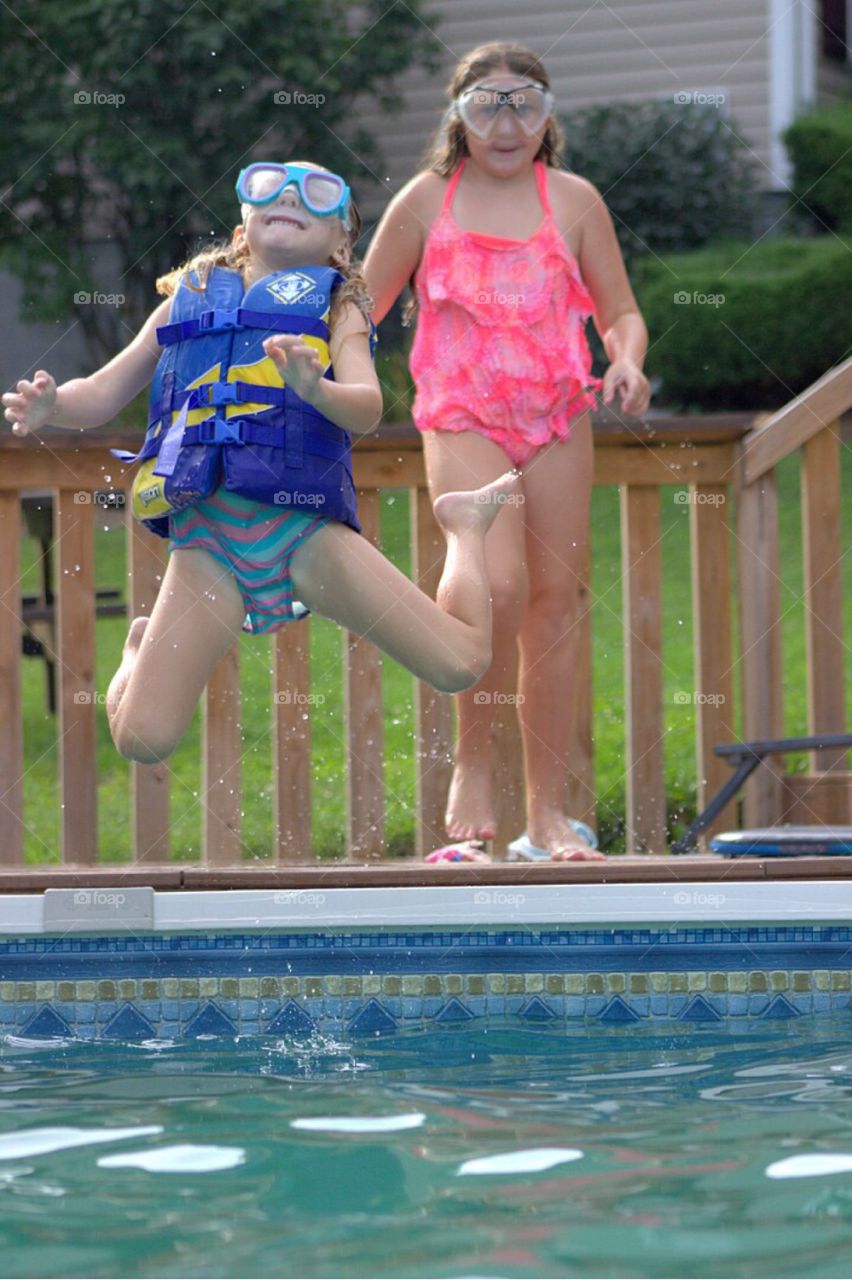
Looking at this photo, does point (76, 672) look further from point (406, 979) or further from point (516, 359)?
point (406, 979)

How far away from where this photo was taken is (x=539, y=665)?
380cm

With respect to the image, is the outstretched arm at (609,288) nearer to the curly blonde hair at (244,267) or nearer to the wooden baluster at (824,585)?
the wooden baluster at (824,585)

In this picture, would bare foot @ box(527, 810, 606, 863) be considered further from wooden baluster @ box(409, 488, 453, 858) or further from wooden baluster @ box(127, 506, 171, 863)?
wooden baluster @ box(127, 506, 171, 863)

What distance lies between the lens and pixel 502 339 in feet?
12.1

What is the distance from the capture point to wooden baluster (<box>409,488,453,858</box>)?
13.6 feet

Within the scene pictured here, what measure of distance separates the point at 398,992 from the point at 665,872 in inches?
22.0

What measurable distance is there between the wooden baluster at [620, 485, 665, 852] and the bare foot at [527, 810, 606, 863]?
1.50 ft

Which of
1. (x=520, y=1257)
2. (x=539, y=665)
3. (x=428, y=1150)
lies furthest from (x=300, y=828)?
(x=520, y=1257)

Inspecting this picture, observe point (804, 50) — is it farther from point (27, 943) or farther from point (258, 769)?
point (27, 943)

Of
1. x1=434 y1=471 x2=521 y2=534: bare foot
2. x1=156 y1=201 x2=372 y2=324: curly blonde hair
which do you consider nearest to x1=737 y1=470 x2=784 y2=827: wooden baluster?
x1=434 y1=471 x2=521 y2=534: bare foot

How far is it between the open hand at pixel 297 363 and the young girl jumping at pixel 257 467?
0.10 metres

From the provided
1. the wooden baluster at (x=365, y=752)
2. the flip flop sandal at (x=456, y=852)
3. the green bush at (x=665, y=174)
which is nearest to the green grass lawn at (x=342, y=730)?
the wooden baluster at (x=365, y=752)

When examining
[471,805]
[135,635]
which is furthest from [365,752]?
[135,635]

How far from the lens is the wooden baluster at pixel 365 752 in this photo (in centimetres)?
414
